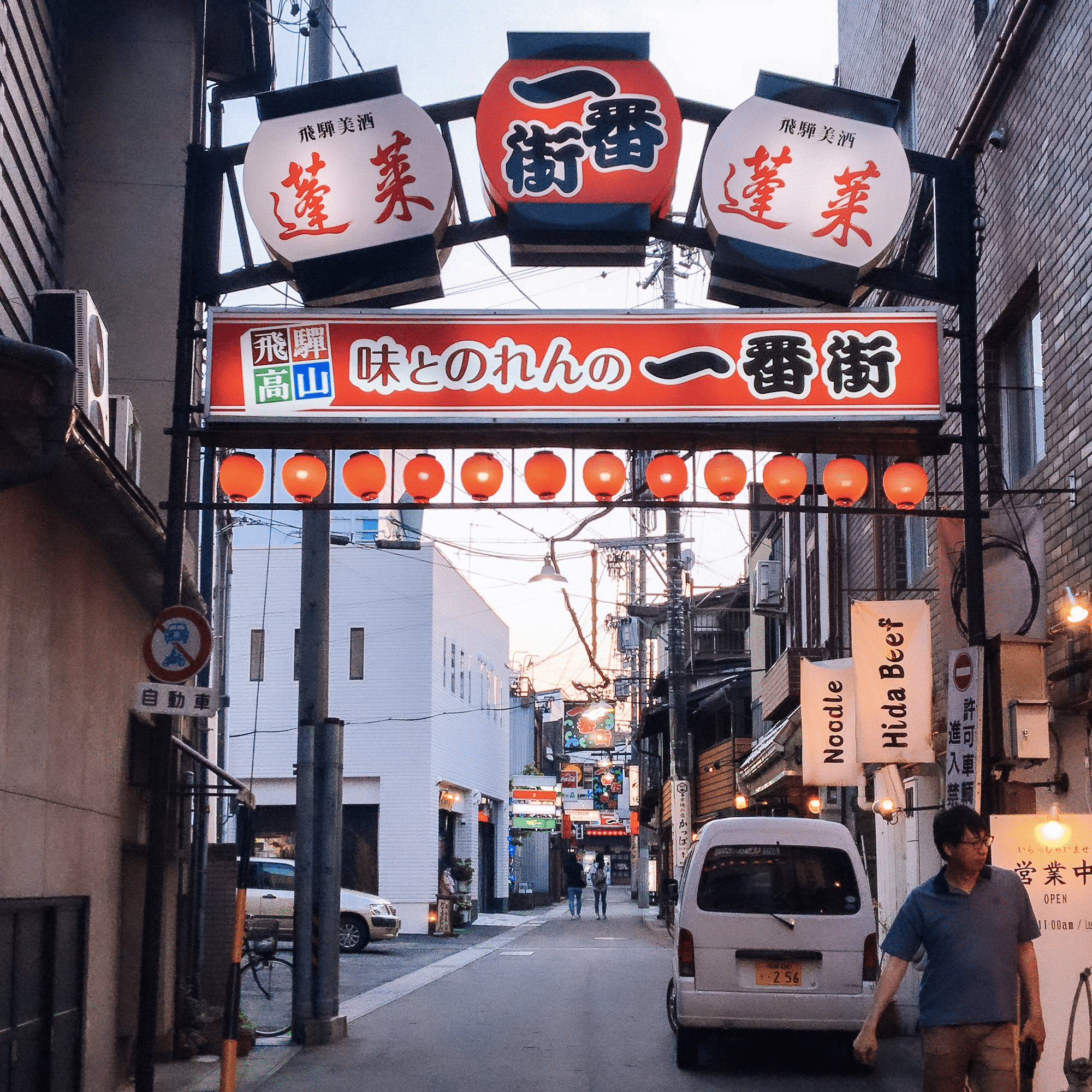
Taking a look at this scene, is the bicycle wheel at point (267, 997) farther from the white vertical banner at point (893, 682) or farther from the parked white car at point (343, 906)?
the white vertical banner at point (893, 682)

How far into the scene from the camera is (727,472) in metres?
12.2

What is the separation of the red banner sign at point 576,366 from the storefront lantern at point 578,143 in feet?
2.85

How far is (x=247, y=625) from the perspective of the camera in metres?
38.3

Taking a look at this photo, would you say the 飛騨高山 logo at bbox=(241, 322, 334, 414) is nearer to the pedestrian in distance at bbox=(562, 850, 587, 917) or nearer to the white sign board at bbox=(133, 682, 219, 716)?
the white sign board at bbox=(133, 682, 219, 716)

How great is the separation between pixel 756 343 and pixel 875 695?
14.5 feet

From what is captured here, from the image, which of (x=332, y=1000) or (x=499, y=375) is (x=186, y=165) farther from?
(x=332, y=1000)

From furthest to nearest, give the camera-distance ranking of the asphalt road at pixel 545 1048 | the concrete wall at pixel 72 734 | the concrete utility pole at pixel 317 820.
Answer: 1. the concrete utility pole at pixel 317 820
2. the asphalt road at pixel 545 1048
3. the concrete wall at pixel 72 734

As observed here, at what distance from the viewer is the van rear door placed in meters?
12.0

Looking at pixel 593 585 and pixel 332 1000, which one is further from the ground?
pixel 593 585

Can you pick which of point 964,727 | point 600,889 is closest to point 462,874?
point 600,889

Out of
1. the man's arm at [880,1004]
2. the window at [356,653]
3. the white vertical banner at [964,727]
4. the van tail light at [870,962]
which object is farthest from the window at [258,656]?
the man's arm at [880,1004]

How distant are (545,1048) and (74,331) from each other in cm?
794

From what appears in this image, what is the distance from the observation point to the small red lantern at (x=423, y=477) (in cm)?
1236

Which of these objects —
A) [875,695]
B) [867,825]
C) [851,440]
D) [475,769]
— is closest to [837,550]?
[867,825]
